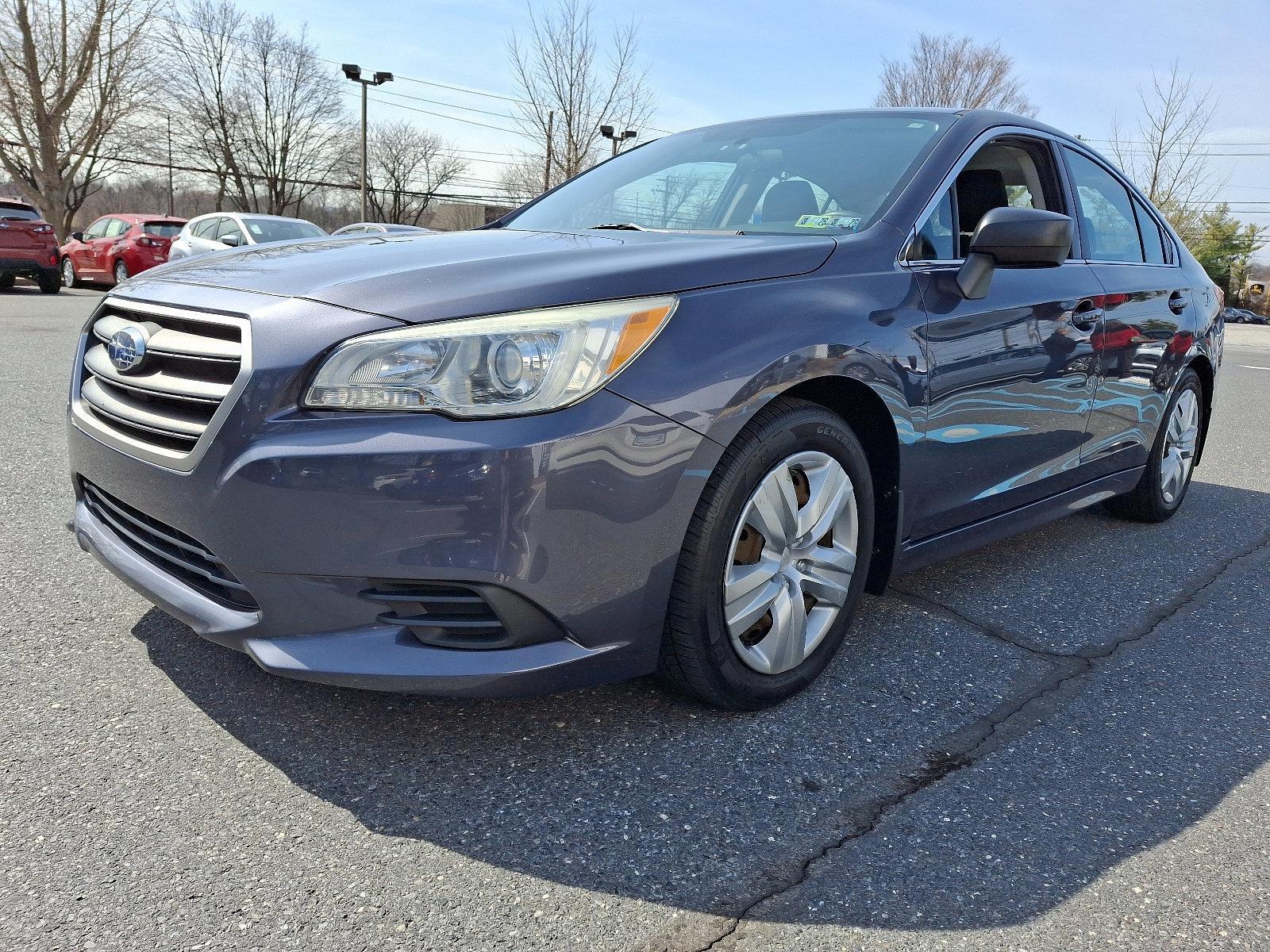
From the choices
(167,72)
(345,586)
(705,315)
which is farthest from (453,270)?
(167,72)

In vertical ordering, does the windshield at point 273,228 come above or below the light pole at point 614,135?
below

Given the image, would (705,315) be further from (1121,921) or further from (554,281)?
(1121,921)

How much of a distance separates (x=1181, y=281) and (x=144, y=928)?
4253 mm

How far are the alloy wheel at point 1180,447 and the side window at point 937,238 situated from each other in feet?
6.48

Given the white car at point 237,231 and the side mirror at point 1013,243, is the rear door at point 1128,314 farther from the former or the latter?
the white car at point 237,231

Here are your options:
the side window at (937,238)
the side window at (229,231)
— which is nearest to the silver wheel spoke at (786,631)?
the side window at (937,238)

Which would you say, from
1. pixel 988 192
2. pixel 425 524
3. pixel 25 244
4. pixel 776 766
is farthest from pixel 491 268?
pixel 25 244

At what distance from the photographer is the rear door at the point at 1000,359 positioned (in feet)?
8.92

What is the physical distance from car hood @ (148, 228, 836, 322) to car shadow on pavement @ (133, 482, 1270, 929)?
3.04ft

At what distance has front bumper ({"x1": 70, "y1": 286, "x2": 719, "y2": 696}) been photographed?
186 centimetres

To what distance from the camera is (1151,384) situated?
12.9 ft

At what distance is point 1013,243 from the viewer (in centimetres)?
269

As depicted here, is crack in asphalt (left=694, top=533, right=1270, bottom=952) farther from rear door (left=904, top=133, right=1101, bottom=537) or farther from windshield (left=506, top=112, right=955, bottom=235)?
windshield (left=506, top=112, right=955, bottom=235)

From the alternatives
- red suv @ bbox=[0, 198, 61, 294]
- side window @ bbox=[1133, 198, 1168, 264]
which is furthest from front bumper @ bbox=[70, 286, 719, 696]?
red suv @ bbox=[0, 198, 61, 294]
